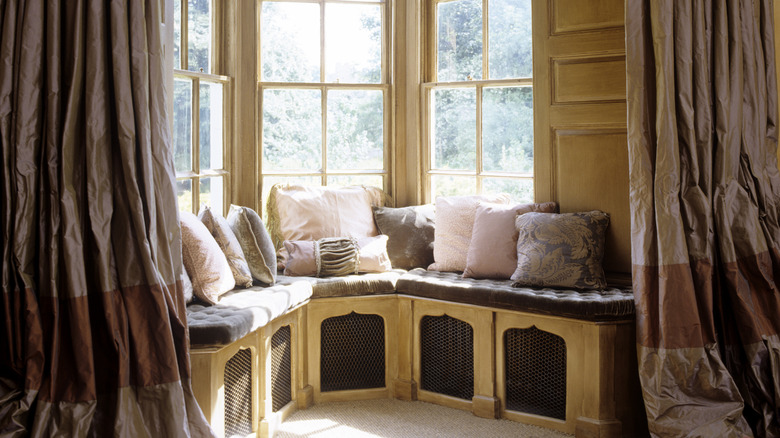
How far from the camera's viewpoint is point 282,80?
4.25 meters

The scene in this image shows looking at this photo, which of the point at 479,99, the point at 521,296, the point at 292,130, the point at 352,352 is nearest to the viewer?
the point at 521,296

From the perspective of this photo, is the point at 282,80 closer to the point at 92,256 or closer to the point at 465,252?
the point at 465,252

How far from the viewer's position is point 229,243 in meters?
3.40

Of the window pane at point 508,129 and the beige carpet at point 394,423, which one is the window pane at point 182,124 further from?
the window pane at point 508,129

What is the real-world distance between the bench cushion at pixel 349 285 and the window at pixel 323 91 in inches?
32.5

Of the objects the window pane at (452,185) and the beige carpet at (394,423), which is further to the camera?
the window pane at (452,185)

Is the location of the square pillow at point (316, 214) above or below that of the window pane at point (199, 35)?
below

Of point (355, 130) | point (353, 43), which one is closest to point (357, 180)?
point (355, 130)

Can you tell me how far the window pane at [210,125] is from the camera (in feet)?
12.6

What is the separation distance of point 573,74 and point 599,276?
1.11m

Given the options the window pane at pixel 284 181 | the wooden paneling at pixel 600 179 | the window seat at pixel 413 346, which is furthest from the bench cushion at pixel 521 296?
the window pane at pixel 284 181

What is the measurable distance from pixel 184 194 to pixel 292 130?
88 cm

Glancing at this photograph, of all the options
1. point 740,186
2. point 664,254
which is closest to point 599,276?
point 664,254

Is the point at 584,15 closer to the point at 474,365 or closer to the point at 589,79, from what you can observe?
the point at 589,79
